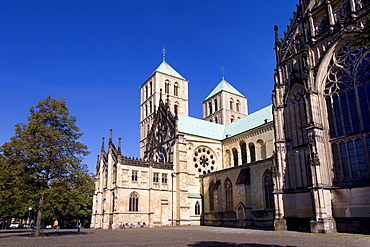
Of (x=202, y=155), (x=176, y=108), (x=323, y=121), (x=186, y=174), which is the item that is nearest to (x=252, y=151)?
(x=202, y=155)

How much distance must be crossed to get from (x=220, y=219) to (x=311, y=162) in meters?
20.6

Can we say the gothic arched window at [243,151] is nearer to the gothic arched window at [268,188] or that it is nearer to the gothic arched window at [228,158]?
the gothic arched window at [228,158]

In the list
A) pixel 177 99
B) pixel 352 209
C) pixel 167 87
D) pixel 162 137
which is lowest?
pixel 352 209

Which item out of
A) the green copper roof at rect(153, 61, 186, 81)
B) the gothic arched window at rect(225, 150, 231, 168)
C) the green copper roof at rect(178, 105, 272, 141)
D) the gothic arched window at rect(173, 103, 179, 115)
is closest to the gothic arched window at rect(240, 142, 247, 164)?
the green copper roof at rect(178, 105, 272, 141)

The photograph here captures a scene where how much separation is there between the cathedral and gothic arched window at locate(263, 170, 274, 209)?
0.11m

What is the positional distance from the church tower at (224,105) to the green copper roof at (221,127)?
1578 centimetres

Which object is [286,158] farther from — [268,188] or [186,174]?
[186,174]

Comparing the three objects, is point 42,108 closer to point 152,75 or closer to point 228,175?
point 228,175

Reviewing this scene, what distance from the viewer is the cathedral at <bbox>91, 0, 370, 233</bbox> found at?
2427 centimetres

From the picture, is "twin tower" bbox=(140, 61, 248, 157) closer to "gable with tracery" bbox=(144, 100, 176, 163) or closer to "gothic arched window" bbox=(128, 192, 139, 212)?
"gable with tracery" bbox=(144, 100, 176, 163)

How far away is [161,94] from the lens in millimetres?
69562

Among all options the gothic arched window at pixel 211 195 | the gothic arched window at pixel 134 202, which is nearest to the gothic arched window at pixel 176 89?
the gothic arched window at pixel 211 195

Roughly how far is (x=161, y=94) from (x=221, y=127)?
17.6 meters

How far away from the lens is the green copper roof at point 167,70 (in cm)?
7195
